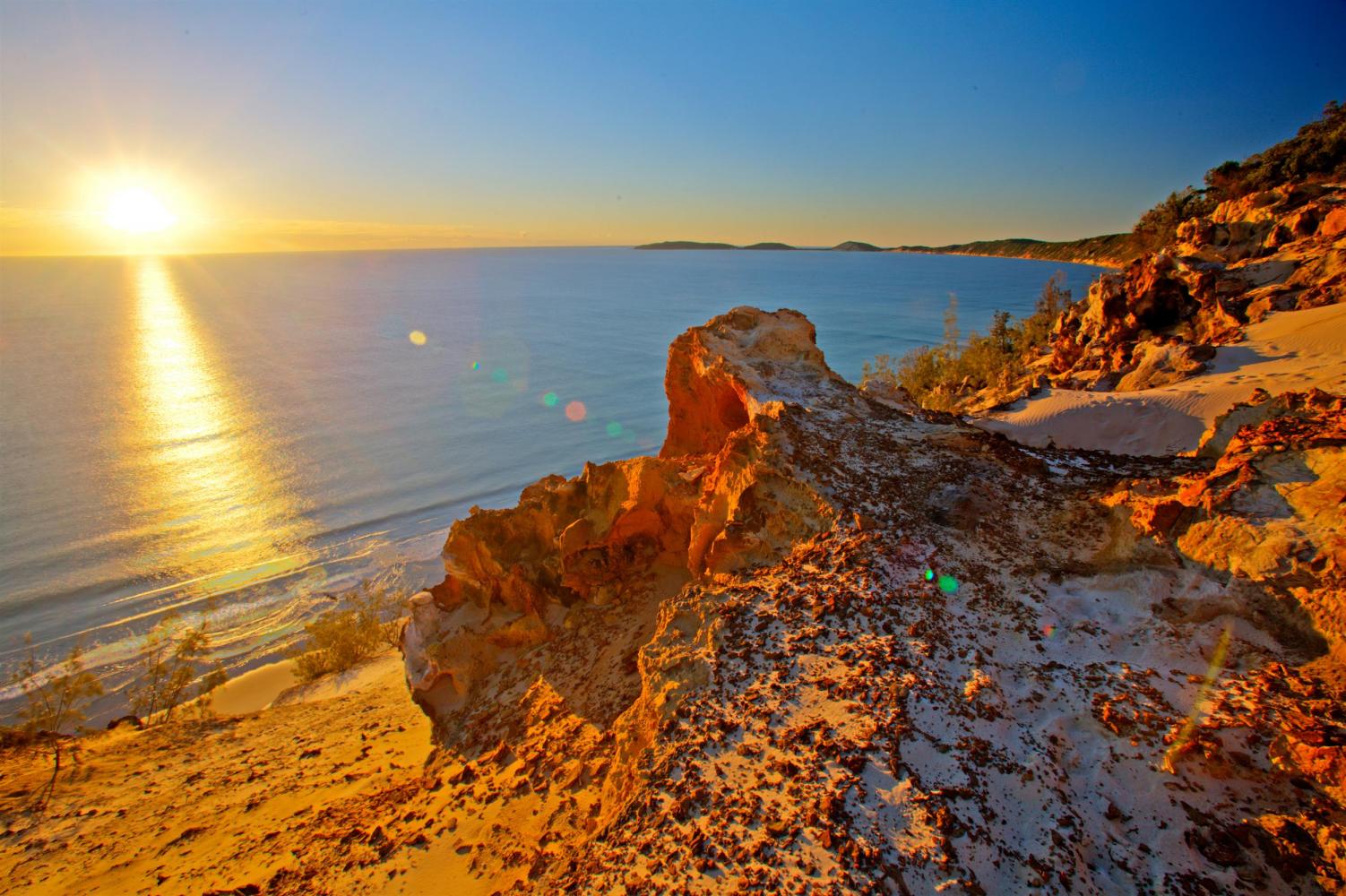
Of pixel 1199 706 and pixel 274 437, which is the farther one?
pixel 274 437

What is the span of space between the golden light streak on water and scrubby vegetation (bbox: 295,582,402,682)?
19.2 ft

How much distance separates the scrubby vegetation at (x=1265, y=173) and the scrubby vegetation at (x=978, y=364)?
6.83 m

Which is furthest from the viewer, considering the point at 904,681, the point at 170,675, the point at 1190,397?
the point at 170,675

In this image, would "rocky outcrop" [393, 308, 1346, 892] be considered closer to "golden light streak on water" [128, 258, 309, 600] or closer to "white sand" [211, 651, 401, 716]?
"white sand" [211, 651, 401, 716]

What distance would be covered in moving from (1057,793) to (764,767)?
1.72 metres

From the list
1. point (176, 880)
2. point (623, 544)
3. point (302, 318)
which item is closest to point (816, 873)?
point (623, 544)

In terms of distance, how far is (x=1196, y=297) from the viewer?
18828 millimetres

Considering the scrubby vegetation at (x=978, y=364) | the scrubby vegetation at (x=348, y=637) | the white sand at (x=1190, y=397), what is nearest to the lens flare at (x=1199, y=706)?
the white sand at (x=1190, y=397)

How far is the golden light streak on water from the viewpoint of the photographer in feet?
77.5

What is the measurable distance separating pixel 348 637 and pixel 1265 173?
4948 centimetres

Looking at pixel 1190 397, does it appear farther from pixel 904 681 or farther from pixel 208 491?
pixel 208 491

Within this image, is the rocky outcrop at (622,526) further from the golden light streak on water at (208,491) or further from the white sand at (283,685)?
the golden light streak on water at (208,491)

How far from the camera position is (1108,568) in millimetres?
5219

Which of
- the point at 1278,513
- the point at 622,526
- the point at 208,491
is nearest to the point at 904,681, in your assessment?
the point at 1278,513
